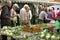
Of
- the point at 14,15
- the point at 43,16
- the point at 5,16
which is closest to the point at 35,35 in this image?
the point at 5,16

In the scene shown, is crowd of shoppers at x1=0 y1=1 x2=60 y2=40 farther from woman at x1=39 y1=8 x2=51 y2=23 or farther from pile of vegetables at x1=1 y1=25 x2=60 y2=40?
pile of vegetables at x1=1 y1=25 x2=60 y2=40

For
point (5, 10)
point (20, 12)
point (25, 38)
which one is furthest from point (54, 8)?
point (25, 38)

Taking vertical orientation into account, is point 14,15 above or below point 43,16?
above

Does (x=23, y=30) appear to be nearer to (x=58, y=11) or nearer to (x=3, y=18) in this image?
(x=3, y=18)

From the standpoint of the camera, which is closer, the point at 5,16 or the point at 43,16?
the point at 5,16

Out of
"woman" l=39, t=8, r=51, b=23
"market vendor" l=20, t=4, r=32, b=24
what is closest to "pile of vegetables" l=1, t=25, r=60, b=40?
"market vendor" l=20, t=4, r=32, b=24

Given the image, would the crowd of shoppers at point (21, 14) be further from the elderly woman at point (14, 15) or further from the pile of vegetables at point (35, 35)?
the pile of vegetables at point (35, 35)

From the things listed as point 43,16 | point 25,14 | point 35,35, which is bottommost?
point 43,16

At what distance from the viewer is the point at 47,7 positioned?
7.98 metres

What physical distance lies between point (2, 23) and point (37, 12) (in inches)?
71.0

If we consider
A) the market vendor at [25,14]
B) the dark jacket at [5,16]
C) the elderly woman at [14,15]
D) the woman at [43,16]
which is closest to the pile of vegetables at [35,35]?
the dark jacket at [5,16]

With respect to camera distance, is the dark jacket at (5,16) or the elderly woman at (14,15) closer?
the dark jacket at (5,16)

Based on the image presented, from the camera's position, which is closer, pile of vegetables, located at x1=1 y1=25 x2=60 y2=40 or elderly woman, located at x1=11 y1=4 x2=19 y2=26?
pile of vegetables, located at x1=1 y1=25 x2=60 y2=40

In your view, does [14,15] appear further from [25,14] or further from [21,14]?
[25,14]
